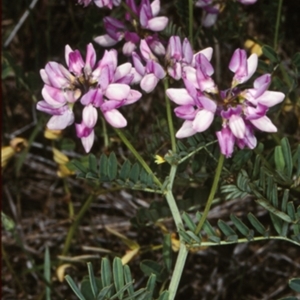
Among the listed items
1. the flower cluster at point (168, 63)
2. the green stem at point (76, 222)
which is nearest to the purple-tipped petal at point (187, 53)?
the flower cluster at point (168, 63)

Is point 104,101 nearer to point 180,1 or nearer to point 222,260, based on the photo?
point 180,1

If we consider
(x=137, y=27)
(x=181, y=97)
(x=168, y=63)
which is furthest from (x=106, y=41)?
(x=181, y=97)

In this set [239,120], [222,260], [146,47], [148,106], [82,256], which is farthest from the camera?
[148,106]

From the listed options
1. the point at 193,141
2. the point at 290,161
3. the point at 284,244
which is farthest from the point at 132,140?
the point at 284,244

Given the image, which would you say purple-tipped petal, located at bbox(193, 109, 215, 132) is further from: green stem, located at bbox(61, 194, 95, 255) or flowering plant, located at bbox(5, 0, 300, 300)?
green stem, located at bbox(61, 194, 95, 255)

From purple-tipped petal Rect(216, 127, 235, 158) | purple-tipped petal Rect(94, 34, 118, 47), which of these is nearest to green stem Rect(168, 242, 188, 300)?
purple-tipped petal Rect(216, 127, 235, 158)

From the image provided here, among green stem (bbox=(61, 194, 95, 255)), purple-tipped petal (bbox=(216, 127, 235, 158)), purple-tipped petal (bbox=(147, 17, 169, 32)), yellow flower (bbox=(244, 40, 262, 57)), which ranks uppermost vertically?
purple-tipped petal (bbox=(147, 17, 169, 32))

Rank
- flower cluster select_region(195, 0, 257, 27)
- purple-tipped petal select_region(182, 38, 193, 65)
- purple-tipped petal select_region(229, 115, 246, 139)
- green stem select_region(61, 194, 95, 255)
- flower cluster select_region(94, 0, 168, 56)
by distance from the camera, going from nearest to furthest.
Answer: purple-tipped petal select_region(229, 115, 246, 139)
purple-tipped petal select_region(182, 38, 193, 65)
flower cluster select_region(94, 0, 168, 56)
flower cluster select_region(195, 0, 257, 27)
green stem select_region(61, 194, 95, 255)
